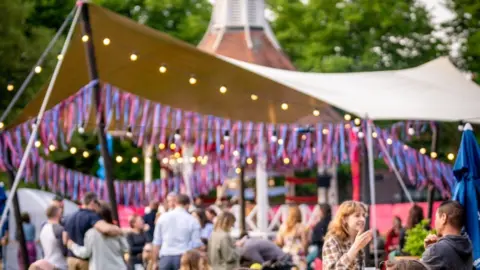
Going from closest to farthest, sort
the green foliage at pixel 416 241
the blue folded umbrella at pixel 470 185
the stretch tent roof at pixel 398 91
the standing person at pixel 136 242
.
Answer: the blue folded umbrella at pixel 470 185
the green foliage at pixel 416 241
the stretch tent roof at pixel 398 91
the standing person at pixel 136 242

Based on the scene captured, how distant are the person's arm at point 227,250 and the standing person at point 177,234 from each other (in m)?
0.48

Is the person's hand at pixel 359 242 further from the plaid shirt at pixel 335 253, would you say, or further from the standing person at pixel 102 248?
the standing person at pixel 102 248

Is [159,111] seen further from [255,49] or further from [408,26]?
[408,26]

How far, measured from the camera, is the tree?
135ft

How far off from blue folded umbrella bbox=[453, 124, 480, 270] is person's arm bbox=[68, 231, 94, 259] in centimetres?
421

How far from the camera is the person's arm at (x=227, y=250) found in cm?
1659

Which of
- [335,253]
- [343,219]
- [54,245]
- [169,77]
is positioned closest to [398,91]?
[169,77]

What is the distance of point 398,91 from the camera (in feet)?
65.7

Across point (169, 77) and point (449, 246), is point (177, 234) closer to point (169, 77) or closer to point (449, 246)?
point (169, 77)

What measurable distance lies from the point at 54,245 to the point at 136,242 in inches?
182

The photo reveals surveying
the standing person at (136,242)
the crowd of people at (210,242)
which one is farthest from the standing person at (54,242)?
the standing person at (136,242)

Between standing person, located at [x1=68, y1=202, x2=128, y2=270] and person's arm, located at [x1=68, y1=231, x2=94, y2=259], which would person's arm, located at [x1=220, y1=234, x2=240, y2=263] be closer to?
standing person, located at [x1=68, y1=202, x2=128, y2=270]

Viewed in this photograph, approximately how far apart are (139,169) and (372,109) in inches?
1188

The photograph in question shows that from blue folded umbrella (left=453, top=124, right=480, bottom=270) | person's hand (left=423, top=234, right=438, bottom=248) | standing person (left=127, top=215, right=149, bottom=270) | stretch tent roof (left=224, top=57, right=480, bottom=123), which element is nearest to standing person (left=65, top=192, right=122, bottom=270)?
blue folded umbrella (left=453, top=124, right=480, bottom=270)
